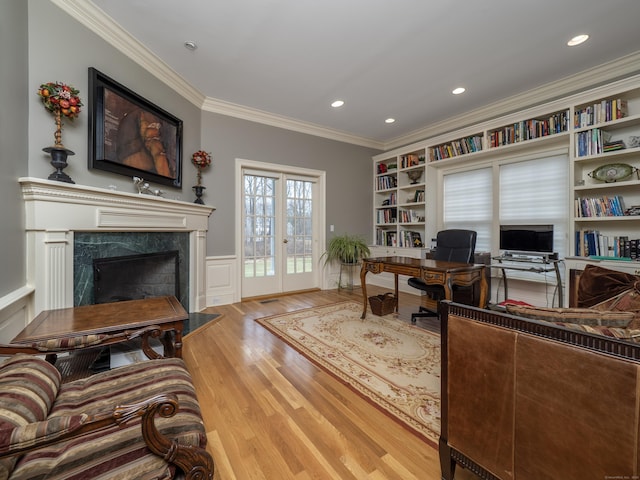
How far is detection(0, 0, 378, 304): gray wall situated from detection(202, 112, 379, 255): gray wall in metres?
0.01

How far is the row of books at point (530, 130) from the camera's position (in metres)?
2.92

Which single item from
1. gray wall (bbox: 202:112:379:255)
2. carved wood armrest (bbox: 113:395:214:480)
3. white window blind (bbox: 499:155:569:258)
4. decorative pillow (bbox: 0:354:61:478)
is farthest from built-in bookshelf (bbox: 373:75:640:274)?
decorative pillow (bbox: 0:354:61:478)

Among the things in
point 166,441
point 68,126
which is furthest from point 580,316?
point 68,126

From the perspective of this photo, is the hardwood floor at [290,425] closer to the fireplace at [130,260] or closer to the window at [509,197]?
the fireplace at [130,260]

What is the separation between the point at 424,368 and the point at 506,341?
4.20ft

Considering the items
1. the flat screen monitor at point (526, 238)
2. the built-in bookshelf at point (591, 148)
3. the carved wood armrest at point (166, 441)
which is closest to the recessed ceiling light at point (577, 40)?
the built-in bookshelf at point (591, 148)

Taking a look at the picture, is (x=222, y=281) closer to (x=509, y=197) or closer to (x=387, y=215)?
(x=387, y=215)

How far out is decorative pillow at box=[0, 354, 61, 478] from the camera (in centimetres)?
68

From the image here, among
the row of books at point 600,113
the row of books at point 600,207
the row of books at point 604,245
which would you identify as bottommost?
the row of books at point 604,245

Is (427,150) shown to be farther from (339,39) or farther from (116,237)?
(116,237)

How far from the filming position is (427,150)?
13.9ft

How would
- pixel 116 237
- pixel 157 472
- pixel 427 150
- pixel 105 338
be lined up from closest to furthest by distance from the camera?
1. pixel 157 472
2. pixel 105 338
3. pixel 116 237
4. pixel 427 150

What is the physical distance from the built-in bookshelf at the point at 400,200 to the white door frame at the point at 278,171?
1.19 meters

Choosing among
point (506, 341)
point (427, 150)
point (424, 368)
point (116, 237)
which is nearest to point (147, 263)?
point (116, 237)
